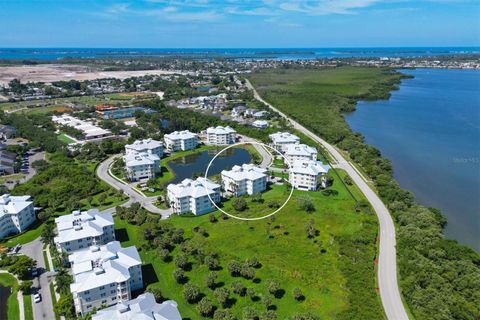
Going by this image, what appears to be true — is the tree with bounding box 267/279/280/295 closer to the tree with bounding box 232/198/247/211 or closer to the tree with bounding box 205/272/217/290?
the tree with bounding box 205/272/217/290

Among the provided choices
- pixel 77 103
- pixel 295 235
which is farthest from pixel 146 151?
pixel 77 103

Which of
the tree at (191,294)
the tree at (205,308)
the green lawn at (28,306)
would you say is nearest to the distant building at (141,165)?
the green lawn at (28,306)

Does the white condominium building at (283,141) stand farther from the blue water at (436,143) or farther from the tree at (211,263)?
the tree at (211,263)

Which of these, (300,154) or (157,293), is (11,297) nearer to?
(157,293)

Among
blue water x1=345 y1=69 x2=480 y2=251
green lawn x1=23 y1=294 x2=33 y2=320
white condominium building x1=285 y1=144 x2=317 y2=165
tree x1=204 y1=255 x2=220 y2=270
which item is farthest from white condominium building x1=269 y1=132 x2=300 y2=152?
green lawn x1=23 y1=294 x2=33 y2=320

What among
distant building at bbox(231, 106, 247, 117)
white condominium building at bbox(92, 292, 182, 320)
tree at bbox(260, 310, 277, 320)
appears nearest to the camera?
white condominium building at bbox(92, 292, 182, 320)

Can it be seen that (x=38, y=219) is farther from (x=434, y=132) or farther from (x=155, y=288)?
(x=434, y=132)

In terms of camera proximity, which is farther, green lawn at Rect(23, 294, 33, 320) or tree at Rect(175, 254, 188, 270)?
tree at Rect(175, 254, 188, 270)

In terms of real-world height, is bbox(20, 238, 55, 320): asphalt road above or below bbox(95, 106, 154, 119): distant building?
below

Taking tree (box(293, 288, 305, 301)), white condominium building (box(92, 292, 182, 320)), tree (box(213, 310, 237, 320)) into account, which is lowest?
tree (box(293, 288, 305, 301))
